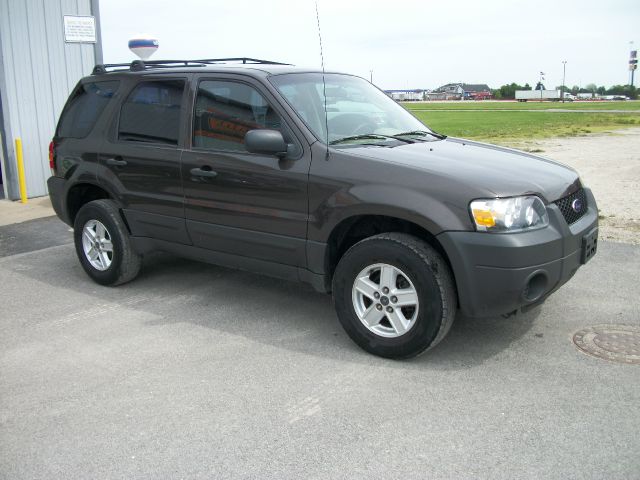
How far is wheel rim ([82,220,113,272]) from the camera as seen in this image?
19.6 feet

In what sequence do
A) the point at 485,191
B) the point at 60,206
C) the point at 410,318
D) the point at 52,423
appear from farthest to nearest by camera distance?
the point at 60,206 < the point at 410,318 < the point at 485,191 < the point at 52,423

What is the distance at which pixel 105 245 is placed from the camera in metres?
5.99

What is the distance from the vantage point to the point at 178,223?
17.5 ft

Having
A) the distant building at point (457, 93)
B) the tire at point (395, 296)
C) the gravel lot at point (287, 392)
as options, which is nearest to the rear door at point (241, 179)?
the tire at point (395, 296)

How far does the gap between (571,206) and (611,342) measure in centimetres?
96

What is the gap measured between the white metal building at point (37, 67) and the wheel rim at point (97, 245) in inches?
192

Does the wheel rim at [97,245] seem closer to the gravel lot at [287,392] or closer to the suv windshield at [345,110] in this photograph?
the gravel lot at [287,392]

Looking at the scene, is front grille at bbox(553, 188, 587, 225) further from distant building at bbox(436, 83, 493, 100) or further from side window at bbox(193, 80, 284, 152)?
distant building at bbox(436, 83, 493, 100)

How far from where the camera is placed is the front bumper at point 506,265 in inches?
151

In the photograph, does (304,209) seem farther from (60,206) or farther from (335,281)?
(60,206)

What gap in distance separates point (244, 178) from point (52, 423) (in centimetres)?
209

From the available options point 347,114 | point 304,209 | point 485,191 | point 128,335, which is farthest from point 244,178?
point 485,191

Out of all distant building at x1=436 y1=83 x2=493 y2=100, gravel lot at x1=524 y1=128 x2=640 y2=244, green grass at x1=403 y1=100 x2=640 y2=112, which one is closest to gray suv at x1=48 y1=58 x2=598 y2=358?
gravel lot at x1=524 y1=128 x2=640 y2=244

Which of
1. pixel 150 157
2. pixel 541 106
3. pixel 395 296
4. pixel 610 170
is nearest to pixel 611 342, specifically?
pixel 395 296
